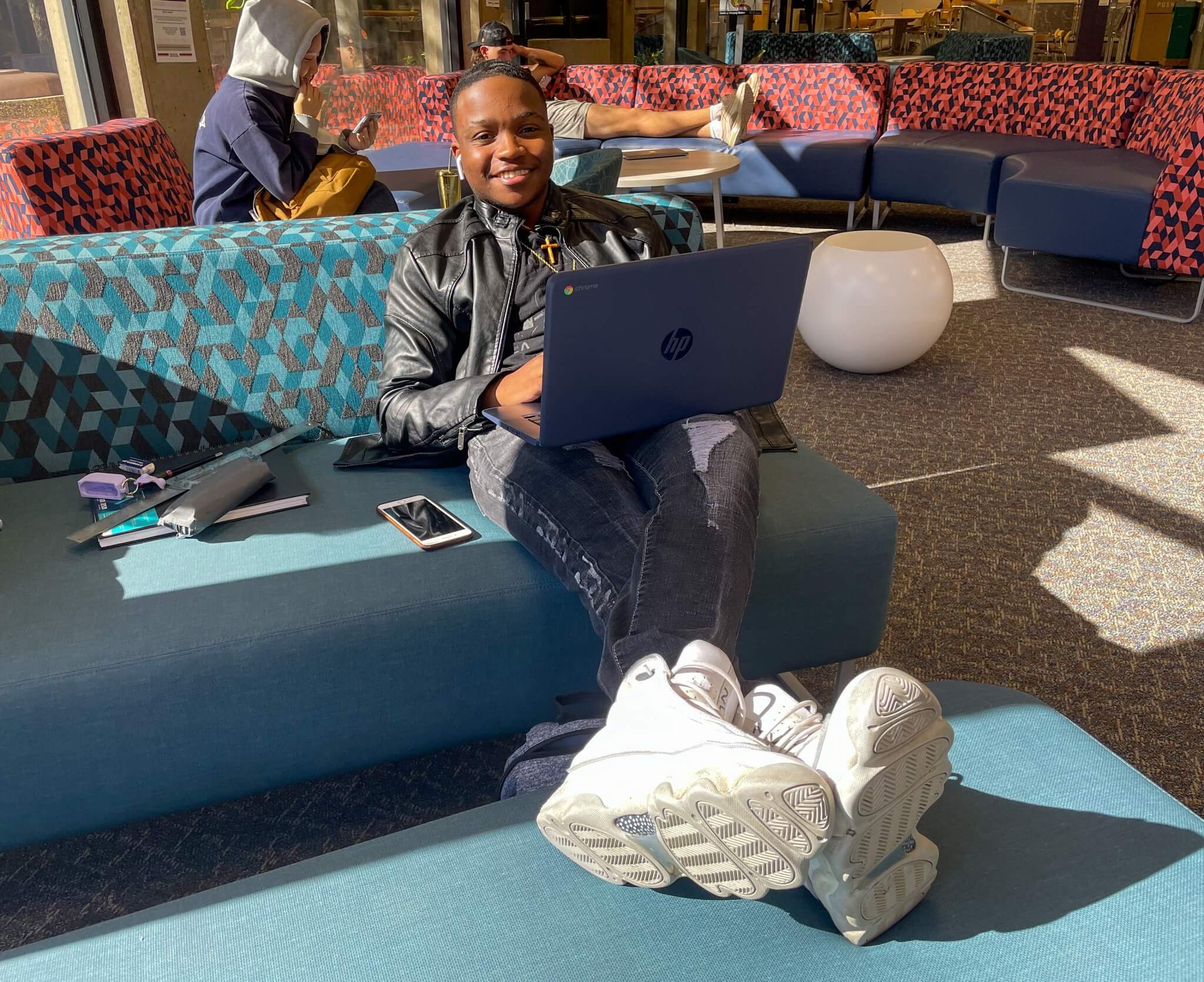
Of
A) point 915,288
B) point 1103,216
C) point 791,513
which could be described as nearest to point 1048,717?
point 791,513

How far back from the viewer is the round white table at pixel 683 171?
4062 mm

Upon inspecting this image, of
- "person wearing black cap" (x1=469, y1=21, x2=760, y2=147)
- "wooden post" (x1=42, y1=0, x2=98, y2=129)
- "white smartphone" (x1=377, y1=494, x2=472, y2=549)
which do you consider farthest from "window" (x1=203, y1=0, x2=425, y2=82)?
"white smartphone" (x1=377, y1=494, x2=472, y2=549)

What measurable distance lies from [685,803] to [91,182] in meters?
2.81

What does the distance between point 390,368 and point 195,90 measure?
13.0 ft

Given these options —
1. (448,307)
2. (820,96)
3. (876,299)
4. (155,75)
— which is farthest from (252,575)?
(820,96)

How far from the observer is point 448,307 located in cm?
181

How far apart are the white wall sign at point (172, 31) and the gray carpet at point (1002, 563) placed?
334cm

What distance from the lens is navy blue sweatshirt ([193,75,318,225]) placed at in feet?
9.05

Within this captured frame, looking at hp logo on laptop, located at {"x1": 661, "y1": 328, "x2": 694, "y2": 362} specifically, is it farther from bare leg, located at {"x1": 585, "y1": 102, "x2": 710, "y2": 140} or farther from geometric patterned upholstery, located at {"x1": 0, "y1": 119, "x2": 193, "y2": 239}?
bare leg, located at {"x1": 585, "y1": 102, "x2": 710, "y2": 140}

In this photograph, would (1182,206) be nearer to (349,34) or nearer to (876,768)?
(876,768)

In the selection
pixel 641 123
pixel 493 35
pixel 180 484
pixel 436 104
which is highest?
pixel 493 35

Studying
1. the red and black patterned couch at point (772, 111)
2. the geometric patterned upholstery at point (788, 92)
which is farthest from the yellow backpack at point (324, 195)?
the geometric patterned upholstery at point (788, 92)

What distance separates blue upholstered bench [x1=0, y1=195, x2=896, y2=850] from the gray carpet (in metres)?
0.18

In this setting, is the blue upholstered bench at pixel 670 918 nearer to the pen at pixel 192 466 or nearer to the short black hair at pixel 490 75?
the pen at pixel 192 466
